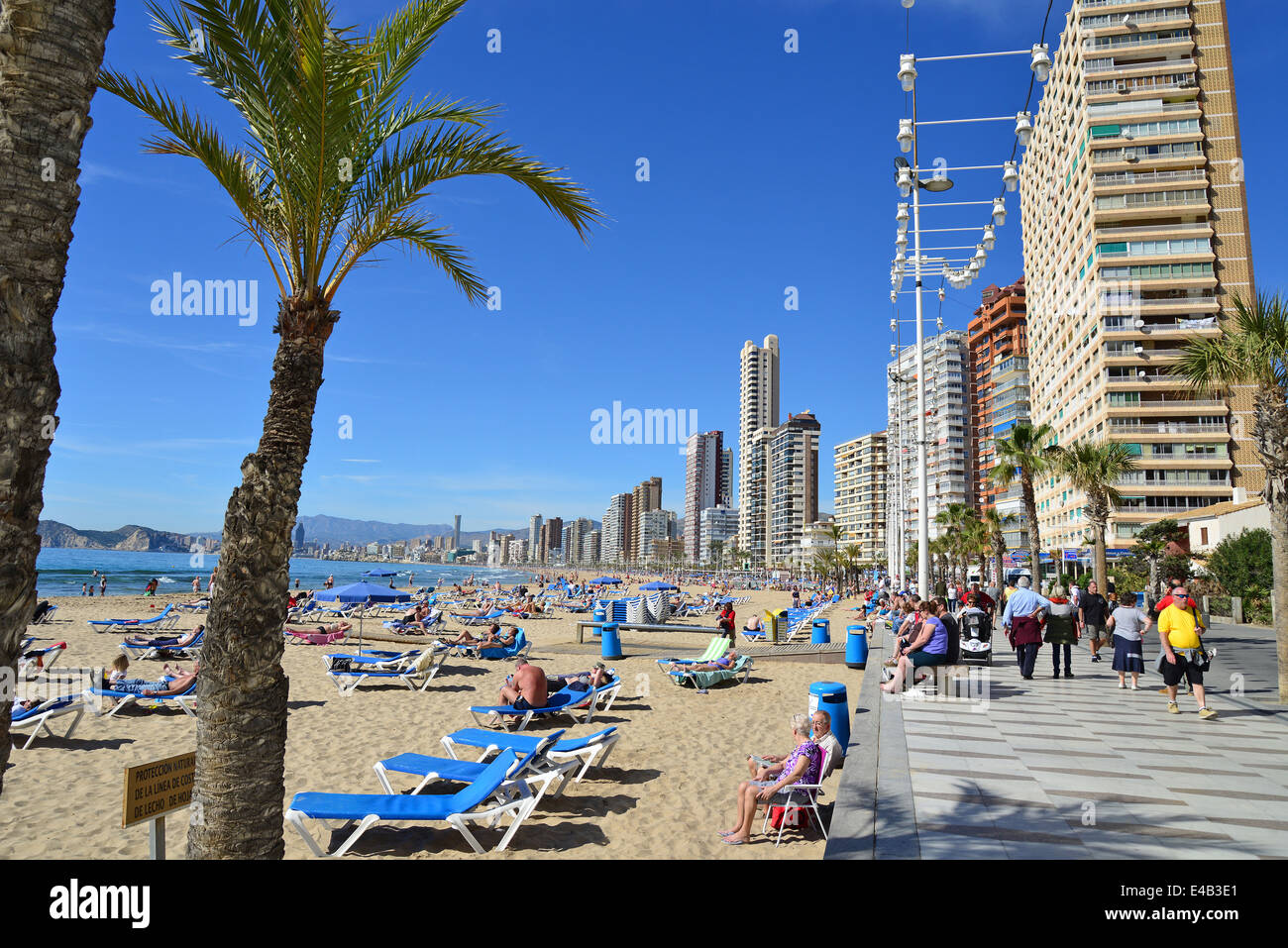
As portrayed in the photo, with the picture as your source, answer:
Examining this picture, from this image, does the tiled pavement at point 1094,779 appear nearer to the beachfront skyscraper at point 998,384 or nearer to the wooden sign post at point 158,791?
the wooden sign post at point 158,791

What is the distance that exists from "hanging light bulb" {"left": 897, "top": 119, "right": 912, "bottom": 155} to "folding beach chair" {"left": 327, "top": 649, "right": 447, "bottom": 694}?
43.2 feet

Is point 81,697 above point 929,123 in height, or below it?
below

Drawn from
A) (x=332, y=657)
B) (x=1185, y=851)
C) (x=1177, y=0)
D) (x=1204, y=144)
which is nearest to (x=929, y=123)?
(x=1185, y=851)

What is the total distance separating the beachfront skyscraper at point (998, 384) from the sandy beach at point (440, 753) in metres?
77.3

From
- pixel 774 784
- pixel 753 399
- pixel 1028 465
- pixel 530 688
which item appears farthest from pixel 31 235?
pixel 753 399

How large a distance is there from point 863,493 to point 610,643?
120 m

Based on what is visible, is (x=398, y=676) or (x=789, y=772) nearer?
(x=789, y=772)

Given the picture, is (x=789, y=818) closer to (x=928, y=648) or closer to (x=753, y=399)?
(x=928, y=648)

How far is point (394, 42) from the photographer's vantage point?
4438 millimetres

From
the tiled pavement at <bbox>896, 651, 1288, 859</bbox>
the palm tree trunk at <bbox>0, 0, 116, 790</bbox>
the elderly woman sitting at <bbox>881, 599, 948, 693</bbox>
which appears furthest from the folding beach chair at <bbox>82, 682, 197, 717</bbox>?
the elderly woman sitting at <bbox>881, 599, 948, 693</bbox>

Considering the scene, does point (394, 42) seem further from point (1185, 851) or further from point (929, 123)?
point (929, 123)

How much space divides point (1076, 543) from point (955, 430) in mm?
60367

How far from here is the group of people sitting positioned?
236 inches

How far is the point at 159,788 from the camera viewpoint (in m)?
3.47
